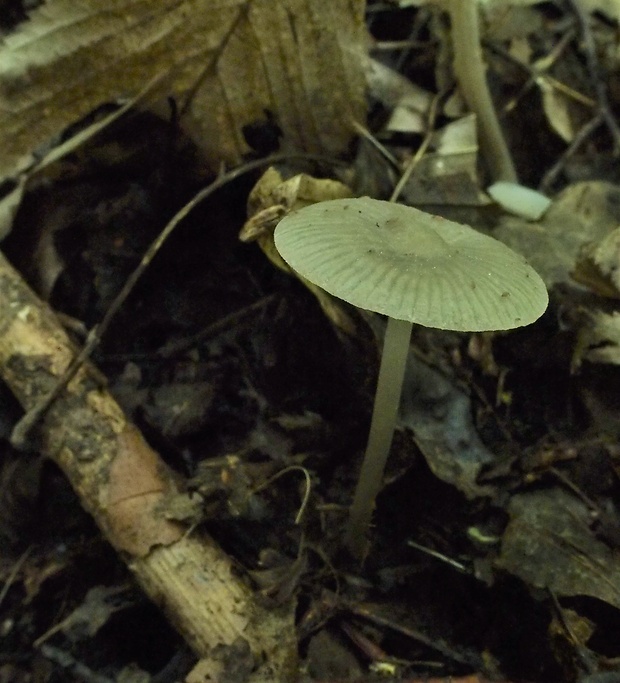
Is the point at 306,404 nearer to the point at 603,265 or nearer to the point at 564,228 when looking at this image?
the point at 603,265

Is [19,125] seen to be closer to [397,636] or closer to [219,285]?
[219,285]

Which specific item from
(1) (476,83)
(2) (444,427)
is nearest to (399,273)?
(2) (444,427)

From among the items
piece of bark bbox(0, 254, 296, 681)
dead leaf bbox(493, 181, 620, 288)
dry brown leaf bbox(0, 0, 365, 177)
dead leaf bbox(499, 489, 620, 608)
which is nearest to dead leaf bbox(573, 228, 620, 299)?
dead leaf bbox(493, 181, 620, 288)

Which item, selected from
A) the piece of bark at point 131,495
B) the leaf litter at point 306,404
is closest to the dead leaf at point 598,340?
the leaf litter at point 306,404

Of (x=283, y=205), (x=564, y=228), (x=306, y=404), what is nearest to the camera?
(x=283, y=205)

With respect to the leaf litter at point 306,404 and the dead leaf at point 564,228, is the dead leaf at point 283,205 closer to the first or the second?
the leaf litter at point 306,404

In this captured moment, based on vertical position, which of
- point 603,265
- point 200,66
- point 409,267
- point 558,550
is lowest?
point 558,550

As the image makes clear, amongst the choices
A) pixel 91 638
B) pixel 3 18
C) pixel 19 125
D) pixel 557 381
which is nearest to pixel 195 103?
pixel 19 125
